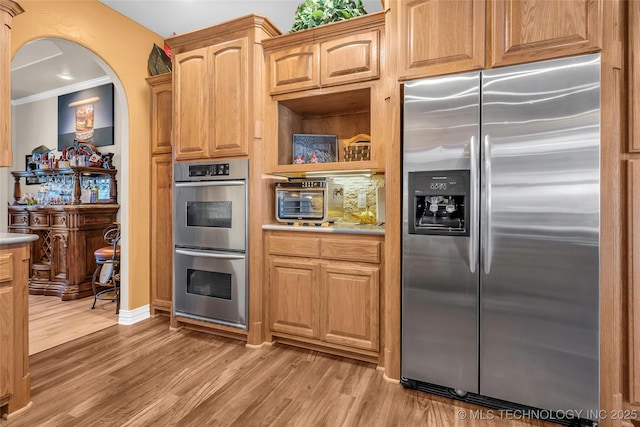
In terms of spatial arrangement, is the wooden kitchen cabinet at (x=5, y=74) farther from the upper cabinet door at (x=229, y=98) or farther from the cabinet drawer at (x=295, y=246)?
the cabinet drawer at (x=295, y=246)

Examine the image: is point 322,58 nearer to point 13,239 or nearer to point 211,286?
point 211,286

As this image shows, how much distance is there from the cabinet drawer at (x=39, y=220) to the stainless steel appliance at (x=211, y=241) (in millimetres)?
2478

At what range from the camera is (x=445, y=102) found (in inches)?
72.8

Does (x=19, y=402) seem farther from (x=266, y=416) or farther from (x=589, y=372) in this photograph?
(x=589, y=372)

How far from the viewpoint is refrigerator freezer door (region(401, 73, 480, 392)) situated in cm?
180

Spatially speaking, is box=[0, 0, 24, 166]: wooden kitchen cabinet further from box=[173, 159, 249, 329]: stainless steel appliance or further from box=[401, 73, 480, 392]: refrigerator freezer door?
box=[401, 73, 480, 392]: refrigerator freezer door

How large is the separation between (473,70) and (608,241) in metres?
1.14

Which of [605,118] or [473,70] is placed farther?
[473,70]

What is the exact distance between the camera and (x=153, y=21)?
126 inches

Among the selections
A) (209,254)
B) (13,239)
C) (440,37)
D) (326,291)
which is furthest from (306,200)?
(13,239)

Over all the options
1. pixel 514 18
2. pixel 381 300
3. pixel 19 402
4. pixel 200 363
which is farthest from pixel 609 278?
pixel 19 402

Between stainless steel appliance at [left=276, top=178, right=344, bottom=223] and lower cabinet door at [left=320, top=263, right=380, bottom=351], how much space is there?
0.45 m

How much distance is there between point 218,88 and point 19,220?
3742mm

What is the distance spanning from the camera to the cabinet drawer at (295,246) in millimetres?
2410
